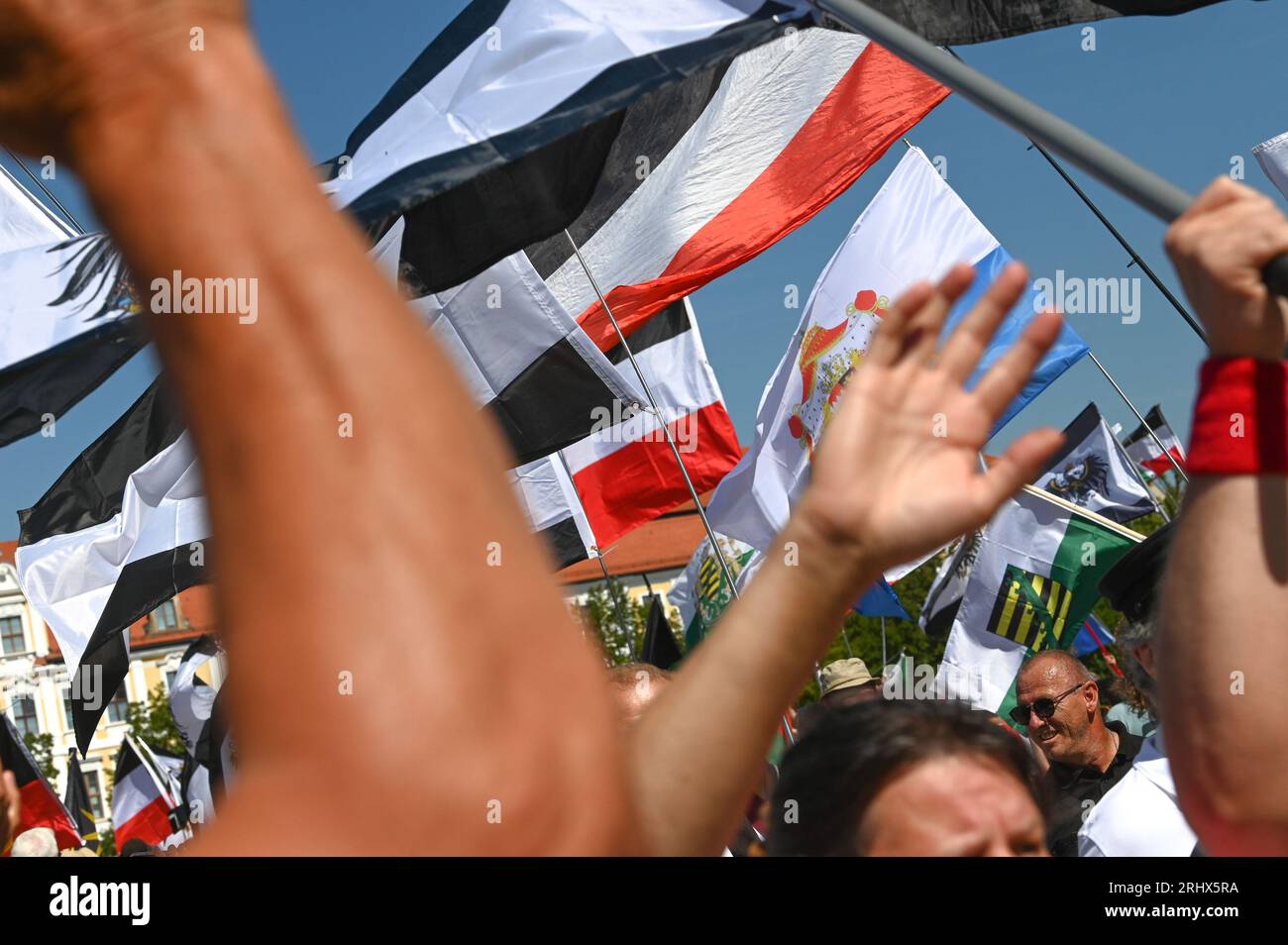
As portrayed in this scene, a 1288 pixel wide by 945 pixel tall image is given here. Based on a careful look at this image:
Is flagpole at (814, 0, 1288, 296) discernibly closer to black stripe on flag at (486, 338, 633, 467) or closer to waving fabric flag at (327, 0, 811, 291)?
waving fabric flag at (327, 0, 811, 291)

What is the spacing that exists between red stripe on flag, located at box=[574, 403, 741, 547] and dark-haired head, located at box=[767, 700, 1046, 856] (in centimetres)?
728

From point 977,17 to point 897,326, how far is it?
91.1 inches

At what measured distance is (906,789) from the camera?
1621mm

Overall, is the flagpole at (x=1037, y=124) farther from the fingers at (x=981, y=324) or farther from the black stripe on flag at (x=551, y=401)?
Result: the black stripe on flag at (x=551, y=401)

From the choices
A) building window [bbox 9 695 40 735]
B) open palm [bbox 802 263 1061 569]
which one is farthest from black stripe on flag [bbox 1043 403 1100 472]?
building window [bbox 9 695 40 735]

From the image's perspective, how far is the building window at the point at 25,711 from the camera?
193ft

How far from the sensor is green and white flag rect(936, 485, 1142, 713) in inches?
338

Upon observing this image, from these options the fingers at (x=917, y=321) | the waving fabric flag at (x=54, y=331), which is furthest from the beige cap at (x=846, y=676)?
the fingers at (x=917, y=321)

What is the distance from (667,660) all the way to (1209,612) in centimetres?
864

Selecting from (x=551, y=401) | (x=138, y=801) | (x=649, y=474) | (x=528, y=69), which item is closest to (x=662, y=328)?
(x=649, y=474)

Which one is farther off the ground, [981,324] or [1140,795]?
[981,324]

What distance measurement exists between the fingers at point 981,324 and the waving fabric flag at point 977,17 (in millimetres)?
2170

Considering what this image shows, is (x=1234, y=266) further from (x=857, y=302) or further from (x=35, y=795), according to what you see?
(x=35, y=795)
